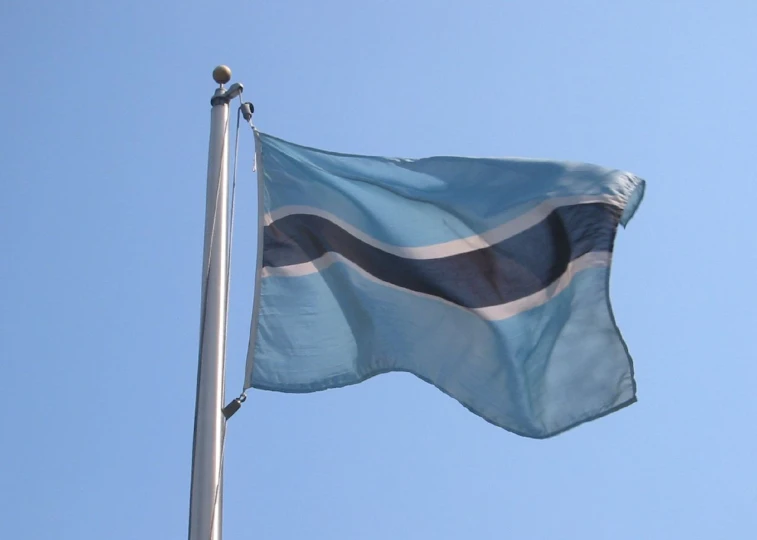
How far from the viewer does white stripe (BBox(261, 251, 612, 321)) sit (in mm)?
9414

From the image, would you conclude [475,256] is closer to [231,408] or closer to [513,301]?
[513,301]

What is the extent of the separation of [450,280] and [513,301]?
23.1 inches

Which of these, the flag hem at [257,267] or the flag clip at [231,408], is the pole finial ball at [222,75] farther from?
the flag clip at [231,408]

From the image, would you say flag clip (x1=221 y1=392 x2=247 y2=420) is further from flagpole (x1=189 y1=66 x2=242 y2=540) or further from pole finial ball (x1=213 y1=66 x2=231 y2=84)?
pole finial ball (x1=213 y1=66 x2=231 y2=84)

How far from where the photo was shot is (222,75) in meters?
9.47

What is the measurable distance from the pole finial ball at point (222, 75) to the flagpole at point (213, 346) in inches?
7.0

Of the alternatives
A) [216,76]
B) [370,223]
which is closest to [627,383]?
[370,223]

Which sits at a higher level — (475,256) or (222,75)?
(222,75)

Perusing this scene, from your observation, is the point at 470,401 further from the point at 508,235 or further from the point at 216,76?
the point at 216,76

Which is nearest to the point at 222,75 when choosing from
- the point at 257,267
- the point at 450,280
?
the point at 257,267

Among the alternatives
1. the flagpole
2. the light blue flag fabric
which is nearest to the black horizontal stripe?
the light blue flag fabric

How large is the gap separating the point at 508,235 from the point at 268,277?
84.3 inches

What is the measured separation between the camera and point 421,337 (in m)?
9.64

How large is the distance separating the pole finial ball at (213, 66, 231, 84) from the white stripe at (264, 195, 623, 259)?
117 cm
